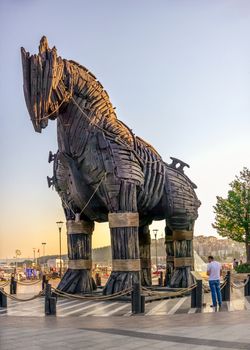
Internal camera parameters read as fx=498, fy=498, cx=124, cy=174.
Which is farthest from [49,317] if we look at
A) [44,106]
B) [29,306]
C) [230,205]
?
[230,205]

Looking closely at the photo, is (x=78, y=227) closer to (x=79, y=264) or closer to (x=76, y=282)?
(x=79, y=264)

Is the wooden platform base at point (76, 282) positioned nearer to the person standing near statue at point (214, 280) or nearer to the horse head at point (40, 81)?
the person standing near statue at point (214, 280)

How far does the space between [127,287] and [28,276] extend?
22205 millimetres

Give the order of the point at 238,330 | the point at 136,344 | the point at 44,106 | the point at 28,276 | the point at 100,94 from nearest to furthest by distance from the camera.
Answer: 1. the point at 136,344
2. the point at 238,330
3. the point at 44,106
4. the point at 100,94
5. the point at 28,276

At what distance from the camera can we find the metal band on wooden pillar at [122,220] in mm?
14094

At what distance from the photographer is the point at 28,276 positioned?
34.4m

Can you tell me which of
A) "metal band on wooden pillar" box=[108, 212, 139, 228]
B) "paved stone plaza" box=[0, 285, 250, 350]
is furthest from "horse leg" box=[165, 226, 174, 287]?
"metal band on wooden pillar" box=[108, 212, 139, 228]

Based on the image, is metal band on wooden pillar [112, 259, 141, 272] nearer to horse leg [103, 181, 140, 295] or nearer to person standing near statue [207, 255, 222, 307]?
horse leg [103, 181, 140, 295]

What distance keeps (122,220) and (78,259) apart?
7.83 feet

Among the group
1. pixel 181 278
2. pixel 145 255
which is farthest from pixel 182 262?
pixel 145 255

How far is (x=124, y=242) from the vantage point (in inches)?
553

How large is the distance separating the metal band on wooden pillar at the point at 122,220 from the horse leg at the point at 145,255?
4.35 meters

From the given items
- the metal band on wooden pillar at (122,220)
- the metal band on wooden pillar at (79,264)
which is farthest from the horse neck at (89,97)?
the metal band on wooden pillar at (79,264)

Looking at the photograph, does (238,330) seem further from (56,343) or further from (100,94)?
(100,94)
